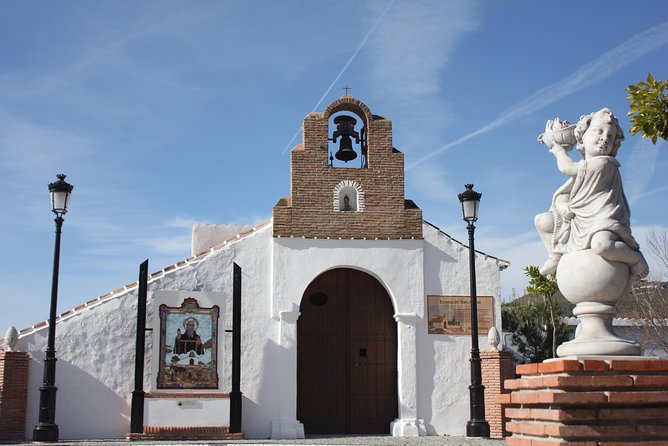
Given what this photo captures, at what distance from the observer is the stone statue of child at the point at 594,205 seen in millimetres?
6172

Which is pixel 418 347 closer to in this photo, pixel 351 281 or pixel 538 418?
pixel 351 281

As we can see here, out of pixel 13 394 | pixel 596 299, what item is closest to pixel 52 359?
pixel 13 394

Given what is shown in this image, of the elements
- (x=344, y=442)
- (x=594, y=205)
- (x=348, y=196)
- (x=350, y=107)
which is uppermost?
(x=350, y=107)

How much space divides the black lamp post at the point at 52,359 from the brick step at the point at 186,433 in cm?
168

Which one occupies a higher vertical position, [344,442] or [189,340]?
[189,340]

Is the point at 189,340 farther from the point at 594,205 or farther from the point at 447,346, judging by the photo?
the point at 594,205

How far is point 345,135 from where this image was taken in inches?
692

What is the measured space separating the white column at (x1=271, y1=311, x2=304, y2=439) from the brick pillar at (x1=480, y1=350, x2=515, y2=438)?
3828 millimetres

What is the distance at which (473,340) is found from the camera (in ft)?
50.1

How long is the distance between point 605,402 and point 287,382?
1082 centimetres

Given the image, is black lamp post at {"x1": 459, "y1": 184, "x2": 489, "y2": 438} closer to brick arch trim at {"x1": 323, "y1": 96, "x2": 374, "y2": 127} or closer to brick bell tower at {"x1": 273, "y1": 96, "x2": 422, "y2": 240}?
brick bell tower at {"x1": 273, "y1": 96, "x2": 422, "y2": 240}

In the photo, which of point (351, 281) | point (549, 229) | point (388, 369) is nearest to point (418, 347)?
point (388, 369)

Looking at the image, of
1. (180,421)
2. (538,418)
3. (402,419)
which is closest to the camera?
(538,418)

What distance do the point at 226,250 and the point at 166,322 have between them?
1.94m
